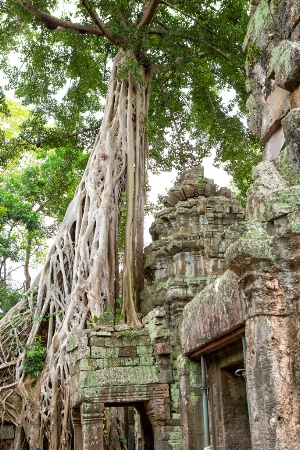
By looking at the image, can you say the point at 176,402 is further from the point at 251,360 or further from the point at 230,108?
the point at 230,108

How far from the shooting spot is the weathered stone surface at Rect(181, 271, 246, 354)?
2.45 metres

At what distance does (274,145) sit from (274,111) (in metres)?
0.17

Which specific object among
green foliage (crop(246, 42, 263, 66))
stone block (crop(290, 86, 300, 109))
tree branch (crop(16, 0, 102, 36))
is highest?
tree branch (crop(16, 0, 102, 36))

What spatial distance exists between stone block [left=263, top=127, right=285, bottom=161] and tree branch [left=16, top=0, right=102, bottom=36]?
7920mm

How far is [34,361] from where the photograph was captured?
27.2ft

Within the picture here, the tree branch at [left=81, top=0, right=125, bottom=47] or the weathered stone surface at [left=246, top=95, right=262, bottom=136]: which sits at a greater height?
the tree branch at [left=81, top=0, right=125, bottom=47]

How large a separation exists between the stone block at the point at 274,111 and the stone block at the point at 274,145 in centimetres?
3

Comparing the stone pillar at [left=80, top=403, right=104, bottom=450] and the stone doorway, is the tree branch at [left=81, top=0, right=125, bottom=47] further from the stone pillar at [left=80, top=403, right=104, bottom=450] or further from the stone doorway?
the stone doorway

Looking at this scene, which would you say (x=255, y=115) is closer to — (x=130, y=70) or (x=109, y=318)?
(x=109, y=318)

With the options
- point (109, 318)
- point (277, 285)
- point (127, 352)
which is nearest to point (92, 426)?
point (127, 352)

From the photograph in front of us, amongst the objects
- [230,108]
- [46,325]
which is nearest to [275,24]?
[46,325]

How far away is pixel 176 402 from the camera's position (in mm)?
5949

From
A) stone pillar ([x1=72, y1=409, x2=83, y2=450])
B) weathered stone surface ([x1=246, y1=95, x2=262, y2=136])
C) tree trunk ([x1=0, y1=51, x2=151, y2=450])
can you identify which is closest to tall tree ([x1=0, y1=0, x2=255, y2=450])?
tree trunk ([x1=0, y1=51, x2=151, y2=450])

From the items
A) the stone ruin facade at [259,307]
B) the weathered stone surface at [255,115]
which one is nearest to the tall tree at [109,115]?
the stone ruin facade at [259,307]
